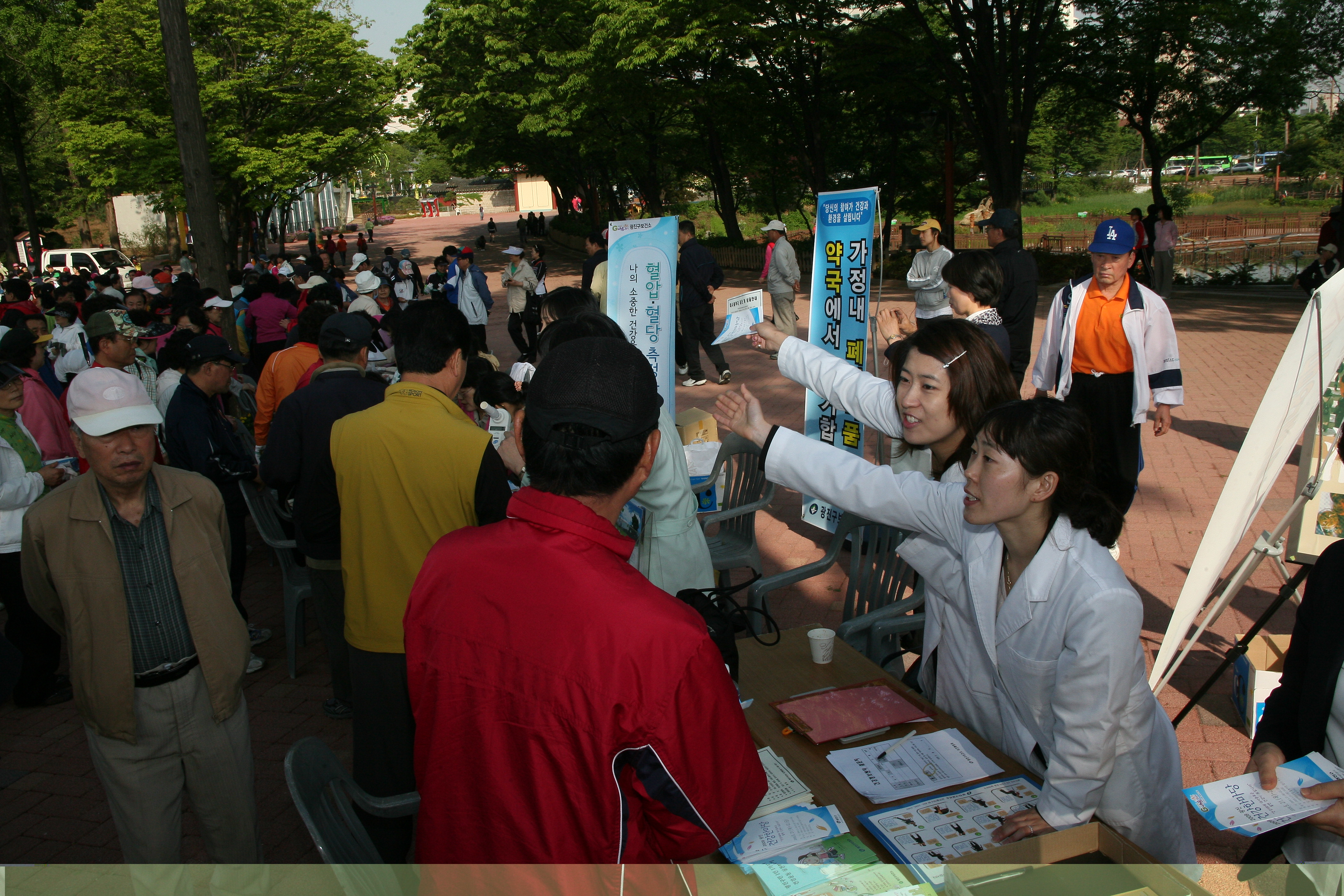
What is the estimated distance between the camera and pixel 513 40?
26.7 m

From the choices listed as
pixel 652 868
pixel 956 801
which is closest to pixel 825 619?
pixel 956 801

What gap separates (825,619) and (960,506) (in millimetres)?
2497

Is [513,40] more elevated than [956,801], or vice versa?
[513,40]

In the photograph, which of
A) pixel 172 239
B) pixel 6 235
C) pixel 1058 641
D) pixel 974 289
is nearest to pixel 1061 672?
pixel 1058 641

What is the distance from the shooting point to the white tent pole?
3.00m

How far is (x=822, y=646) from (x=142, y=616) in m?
2.03

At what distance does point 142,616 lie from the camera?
253 cm

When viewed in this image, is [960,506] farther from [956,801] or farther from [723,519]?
[723,519]

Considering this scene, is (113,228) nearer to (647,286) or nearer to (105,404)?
(647,286)

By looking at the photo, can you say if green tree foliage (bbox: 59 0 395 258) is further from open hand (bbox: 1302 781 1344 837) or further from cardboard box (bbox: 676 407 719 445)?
open hand (bbox: 1302 781 1344 837)

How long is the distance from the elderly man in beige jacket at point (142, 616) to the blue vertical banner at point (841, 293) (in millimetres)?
3736

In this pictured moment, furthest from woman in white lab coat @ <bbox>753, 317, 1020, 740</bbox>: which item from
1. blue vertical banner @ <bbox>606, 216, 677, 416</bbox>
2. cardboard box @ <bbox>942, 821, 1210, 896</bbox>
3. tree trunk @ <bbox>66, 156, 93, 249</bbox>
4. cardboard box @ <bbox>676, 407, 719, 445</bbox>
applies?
tree trunk @ <bbox>66, 156, 93, 249</bbox>

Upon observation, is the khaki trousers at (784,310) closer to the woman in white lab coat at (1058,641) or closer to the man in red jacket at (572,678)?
the woman in white lab coat at (1058,641)

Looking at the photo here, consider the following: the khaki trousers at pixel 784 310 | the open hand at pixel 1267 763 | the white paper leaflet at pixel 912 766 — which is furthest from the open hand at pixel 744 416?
the khaki trousers at pixel 784 310
